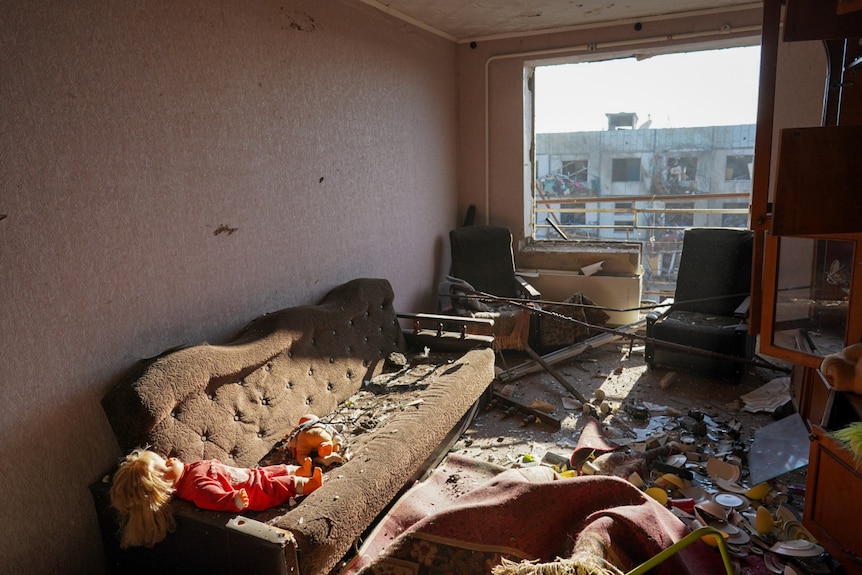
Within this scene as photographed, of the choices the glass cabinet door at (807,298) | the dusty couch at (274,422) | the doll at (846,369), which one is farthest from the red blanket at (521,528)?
the glass cabinet door at (807,298)

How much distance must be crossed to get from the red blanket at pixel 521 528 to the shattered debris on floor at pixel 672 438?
0.76 metres

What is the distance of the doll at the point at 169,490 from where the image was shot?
6.27 feet

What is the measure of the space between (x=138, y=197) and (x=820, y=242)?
3.02 m

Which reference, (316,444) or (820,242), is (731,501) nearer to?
(820,242)

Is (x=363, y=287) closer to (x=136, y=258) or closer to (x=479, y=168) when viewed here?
(x=136, y=258)

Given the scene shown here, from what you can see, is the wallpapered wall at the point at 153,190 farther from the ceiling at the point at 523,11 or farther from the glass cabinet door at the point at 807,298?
the glass cabinet door at the point at 807,298

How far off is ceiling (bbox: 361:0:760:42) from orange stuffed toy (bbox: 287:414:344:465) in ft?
9.85

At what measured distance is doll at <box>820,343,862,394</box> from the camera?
6.61 ft

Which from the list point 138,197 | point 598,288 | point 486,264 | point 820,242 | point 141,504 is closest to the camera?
point 141,504

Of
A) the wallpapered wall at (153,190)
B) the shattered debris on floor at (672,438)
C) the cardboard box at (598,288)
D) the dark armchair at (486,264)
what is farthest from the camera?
the cardboard box at (598,288)

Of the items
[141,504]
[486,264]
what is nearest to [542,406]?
[486,264]

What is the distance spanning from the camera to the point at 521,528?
5.35 feet

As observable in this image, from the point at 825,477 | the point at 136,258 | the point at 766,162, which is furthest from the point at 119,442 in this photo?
the point at 766,162

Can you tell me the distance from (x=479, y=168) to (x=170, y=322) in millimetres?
3802
